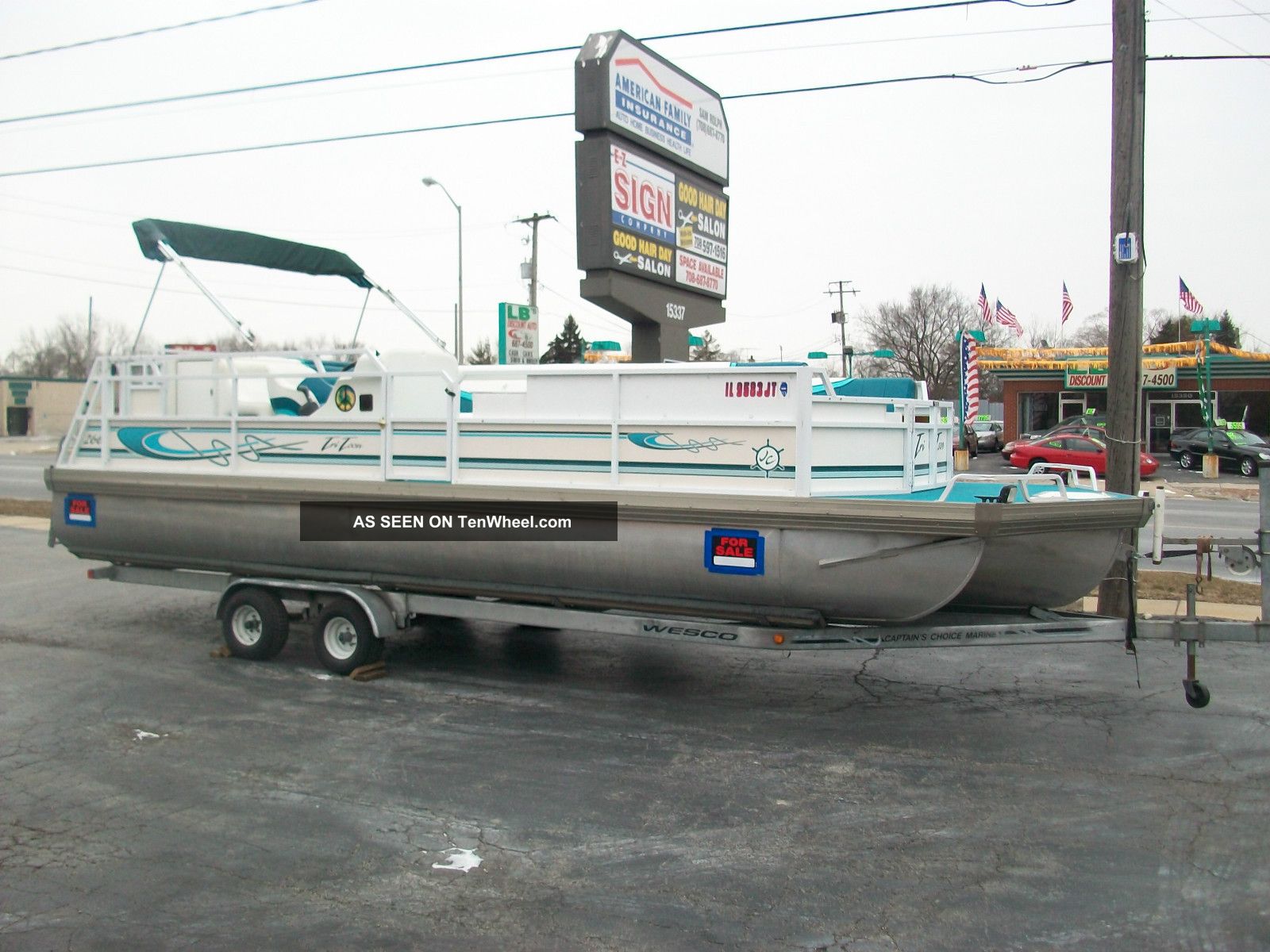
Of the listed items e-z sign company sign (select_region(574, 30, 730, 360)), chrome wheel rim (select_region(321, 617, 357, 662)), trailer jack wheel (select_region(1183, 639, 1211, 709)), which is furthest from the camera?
e-z sign company sign (select_region(574, 30, 730, 360))

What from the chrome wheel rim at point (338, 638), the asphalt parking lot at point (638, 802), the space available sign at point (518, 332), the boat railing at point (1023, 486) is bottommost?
the asphalt parking lot at point (638, 802)

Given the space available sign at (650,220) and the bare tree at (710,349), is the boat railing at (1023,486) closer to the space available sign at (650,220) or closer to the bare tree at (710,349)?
the space available sign at (650,220)

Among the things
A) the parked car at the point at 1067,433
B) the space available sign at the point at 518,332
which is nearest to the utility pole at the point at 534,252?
the space available sign at the point at 518,332

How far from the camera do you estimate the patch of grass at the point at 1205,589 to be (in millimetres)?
10023

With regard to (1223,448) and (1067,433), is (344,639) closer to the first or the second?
(1067,433)

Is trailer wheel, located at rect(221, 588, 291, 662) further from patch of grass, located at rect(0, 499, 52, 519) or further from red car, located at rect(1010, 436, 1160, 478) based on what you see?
red car, located at rect(1010, 436, 1160, 478)

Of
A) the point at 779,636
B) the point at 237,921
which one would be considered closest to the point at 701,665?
the point at 779,636

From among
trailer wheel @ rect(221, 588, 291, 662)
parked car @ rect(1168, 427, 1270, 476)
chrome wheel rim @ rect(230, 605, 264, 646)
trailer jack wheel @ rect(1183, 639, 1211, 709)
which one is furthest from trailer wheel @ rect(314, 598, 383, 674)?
parked car @ rect(1168, 427, 1270, 476)

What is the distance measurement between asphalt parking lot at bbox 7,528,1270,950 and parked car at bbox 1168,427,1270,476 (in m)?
26.4

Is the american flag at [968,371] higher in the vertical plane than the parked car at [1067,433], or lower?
higher

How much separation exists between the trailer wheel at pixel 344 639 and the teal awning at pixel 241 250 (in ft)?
10.9

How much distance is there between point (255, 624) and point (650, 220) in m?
5.07

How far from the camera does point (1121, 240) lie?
28.2 ft

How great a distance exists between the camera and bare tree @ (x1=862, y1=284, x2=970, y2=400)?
196 ft
